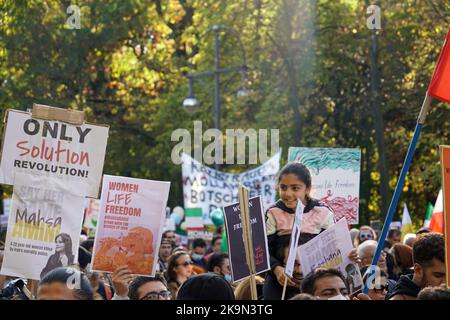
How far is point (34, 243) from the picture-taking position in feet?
26.1

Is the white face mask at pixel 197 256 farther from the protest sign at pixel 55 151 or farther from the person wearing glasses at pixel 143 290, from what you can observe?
the person wearing glasses at pixel 143 290

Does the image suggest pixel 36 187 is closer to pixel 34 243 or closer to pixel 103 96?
pixel 34 243

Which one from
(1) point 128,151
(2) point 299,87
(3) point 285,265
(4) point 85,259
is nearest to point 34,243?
(3) point 285,265

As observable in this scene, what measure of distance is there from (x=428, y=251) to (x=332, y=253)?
1017mm

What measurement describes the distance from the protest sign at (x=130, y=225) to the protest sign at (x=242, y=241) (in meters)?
0.48

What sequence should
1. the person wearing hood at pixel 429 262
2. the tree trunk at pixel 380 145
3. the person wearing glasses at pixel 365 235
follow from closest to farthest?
the person wearing hood at pixel 429 262
the person wearing glasses at pixel 365 235
the tree trunk at pixel 380 145

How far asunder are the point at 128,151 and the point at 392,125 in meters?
10.1

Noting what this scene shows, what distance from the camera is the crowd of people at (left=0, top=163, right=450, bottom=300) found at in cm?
577

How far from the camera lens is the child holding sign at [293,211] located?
8.18 meters

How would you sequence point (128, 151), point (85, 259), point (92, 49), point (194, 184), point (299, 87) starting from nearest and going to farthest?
point (85, 259), point (194, 184), point (299, 87), point (92, 49), point (128, 151)

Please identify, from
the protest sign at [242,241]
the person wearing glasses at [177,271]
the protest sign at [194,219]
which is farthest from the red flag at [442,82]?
the protest sign at [194,219]

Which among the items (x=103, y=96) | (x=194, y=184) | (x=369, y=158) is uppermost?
(x=103, y=96)

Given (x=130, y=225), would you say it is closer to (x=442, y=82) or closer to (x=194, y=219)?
(x=442, y=82)

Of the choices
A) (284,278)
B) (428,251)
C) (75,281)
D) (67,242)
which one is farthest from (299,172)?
(75,281)
